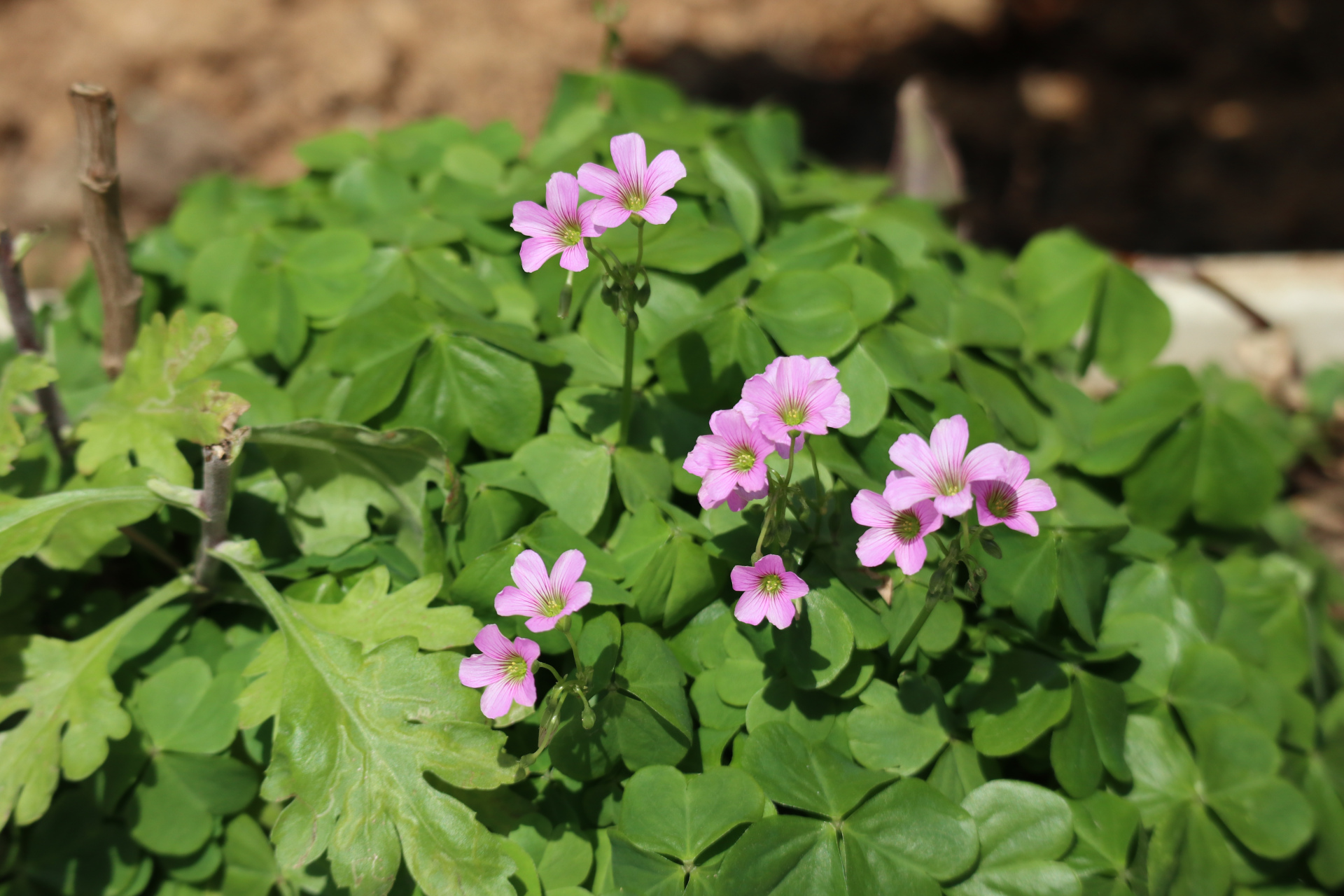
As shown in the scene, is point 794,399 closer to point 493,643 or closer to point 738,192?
point 493,643

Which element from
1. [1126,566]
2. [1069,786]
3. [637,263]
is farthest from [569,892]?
[1126,566]

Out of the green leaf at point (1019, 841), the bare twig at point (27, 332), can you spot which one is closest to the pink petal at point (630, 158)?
the green leaf at point (1019, 841)

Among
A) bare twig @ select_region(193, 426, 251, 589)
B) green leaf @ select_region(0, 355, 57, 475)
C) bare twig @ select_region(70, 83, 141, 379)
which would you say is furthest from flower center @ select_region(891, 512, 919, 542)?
bare twig @ select_region(70, 83, 141, 379)

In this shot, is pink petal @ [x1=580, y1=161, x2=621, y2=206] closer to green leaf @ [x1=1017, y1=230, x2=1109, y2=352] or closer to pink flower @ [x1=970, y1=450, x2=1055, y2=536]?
pink flower @ [x1=970, y1=450, x2=1055, y2=536]

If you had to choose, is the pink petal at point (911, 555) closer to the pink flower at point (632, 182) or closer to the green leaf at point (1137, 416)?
the pink flower at point (632, 182)

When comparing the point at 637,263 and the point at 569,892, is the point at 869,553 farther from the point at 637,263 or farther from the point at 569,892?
the point at 569,892

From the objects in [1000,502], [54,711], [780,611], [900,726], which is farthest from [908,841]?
[54,711]
